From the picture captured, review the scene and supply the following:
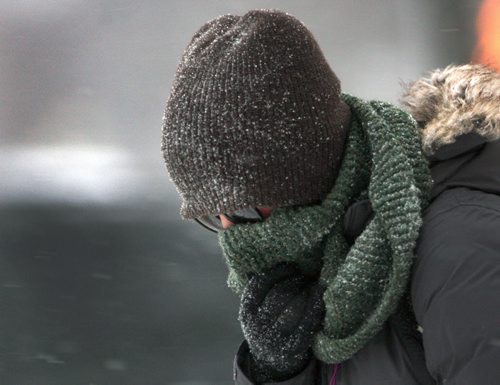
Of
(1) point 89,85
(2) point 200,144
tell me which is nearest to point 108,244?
(1) point 89,85

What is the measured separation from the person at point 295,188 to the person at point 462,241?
64 mm

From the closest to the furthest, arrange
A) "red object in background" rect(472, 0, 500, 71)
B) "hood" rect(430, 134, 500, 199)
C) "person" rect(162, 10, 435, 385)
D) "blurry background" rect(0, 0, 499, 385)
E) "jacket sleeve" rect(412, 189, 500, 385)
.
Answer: "jacket sleeve" rect(412, 189, 500, 385) < "hood" rect(430, 134, 500, 199) < "person" rect(162, 10, 435, 385) < "blurry background" rect(0, 0, 499, 385) < "red object in background" rect(472, 0, 500, 71)

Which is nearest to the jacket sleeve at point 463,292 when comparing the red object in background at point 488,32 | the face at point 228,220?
the face at point 228,220

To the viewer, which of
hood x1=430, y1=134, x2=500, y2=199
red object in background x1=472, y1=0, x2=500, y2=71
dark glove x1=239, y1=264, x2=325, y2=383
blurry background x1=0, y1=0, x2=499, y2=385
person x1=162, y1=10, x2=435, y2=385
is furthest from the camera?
red object in background x1=472, y1=0, x2=500, y2=71

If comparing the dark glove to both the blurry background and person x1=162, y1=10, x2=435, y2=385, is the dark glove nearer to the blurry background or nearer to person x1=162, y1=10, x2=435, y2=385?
person x1=162, y1=10, x2=435, y2=385

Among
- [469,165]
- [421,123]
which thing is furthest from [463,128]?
[421,123]

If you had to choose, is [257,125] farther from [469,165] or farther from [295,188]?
[469,165]

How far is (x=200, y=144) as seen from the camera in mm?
1381

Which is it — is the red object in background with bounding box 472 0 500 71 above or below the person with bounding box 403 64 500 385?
below

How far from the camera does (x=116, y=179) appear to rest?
143 inches

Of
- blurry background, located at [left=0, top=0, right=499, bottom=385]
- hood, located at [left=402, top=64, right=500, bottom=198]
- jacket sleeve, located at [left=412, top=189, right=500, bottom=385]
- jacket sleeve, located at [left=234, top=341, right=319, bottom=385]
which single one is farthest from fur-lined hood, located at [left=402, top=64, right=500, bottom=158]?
blurry background, located at [left=0, top=0, right=499, bottom=385]

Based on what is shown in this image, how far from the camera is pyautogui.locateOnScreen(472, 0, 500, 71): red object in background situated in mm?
3617

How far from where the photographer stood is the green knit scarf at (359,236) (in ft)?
3.95

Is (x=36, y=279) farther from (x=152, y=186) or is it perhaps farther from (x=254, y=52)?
(x=254, y=52)
